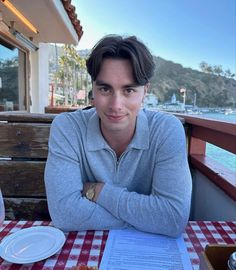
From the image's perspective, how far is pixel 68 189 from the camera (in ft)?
3.40

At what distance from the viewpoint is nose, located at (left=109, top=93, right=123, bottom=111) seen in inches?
42.5

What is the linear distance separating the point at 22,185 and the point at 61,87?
12.7m

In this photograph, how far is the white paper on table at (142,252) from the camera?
73 cm

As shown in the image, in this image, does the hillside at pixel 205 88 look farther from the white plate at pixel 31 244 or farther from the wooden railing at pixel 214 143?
the white plate at pixel 31 244

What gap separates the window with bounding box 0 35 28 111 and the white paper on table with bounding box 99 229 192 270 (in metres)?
3.88

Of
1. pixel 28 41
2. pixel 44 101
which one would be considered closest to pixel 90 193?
pixel 28 41

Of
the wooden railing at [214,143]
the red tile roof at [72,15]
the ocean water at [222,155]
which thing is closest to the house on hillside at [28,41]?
the red tile roof at [72,15]

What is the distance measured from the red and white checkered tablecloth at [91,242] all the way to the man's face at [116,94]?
43cm

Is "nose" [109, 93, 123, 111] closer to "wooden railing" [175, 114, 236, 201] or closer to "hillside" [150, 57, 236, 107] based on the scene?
"hillside" [150, 57, 236, 107]

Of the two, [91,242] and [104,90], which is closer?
[91,242]

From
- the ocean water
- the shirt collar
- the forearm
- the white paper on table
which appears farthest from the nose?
the ocean water

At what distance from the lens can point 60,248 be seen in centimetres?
80

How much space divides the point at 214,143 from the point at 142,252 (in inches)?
40.6

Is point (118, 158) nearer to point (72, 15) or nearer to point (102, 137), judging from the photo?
point (102, 137)
